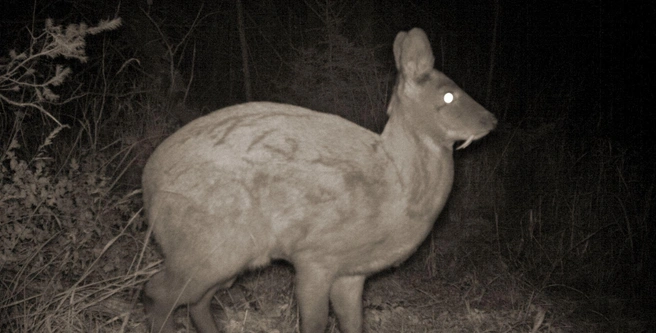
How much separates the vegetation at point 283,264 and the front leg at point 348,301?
336 millimetres

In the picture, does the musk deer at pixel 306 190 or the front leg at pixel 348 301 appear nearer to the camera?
the musk deer at pixel 306 190

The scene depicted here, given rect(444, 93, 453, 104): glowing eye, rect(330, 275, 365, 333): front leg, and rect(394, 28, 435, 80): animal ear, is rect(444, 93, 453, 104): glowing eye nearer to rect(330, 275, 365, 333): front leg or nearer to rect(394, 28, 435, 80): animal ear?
rect(394, 28, 435, 80): animal ear

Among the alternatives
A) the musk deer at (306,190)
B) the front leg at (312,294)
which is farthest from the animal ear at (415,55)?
the front leg at (312,294)

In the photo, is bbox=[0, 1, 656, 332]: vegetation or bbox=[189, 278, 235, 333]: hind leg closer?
bbox=[0, 1, 656, 332]: vegetation

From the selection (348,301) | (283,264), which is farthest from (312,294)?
(283,264)

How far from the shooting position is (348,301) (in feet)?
16.2

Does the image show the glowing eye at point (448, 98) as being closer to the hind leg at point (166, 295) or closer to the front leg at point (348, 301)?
the front leg at point (348, 301)

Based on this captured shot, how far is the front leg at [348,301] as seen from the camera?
4.90 metres

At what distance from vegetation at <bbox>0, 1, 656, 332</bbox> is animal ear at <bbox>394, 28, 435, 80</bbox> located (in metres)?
1.76

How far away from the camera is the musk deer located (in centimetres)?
431

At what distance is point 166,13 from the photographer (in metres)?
11.4

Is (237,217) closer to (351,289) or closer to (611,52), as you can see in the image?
(351,289)

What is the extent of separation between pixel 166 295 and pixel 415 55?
7.09 ft

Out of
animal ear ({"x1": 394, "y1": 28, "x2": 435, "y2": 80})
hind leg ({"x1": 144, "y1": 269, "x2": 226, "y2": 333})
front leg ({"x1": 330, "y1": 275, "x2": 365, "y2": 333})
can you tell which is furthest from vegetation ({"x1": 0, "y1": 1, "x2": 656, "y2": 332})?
animal ear ({"x1": 394, "y1": 28, "x2": 435, "y2": 80})
